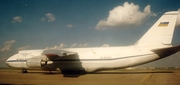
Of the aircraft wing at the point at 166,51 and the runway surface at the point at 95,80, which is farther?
the aircraft wing at the point at 166,51

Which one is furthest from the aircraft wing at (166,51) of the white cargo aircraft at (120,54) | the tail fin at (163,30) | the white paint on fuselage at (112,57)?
the tail fin at (163,30)

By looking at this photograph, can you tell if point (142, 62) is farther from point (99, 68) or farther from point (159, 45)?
point (99, 68)

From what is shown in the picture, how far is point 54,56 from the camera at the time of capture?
1589 cm

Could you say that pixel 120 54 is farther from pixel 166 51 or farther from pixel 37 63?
pixel 37 63

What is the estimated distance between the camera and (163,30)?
50.8ft

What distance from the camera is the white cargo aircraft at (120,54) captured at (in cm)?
1516

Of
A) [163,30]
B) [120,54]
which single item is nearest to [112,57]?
[120,54]

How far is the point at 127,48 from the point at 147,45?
183cm

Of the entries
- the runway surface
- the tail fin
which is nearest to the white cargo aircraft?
the tail fin

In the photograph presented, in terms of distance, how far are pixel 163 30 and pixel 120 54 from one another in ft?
14.3

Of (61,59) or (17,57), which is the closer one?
(61,59)

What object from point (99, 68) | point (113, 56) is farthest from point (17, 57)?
point (113, 56)

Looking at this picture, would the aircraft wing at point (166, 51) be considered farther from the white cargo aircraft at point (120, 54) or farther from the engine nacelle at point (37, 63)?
the engine nacelle at point (37, 63)

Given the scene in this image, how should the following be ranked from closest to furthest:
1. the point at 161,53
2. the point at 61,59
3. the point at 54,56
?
the point at 161,53 → the point at 54,56 → the point at 61,59
